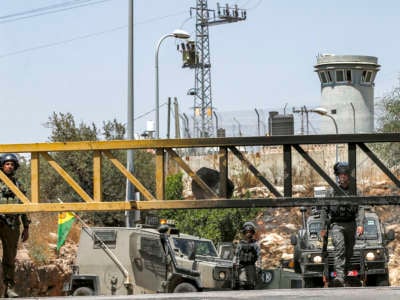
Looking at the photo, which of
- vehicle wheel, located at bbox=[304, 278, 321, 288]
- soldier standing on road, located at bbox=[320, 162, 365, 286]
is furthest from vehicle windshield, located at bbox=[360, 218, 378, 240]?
soldier standing on road, located at bbox=[320, 162, 365, 286]

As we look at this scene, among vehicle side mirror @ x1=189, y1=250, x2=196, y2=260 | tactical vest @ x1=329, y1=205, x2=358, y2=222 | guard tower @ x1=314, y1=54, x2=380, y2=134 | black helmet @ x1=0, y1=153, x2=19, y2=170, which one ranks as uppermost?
guard tower @ x1=314, y1=54, x2=380, y2=134

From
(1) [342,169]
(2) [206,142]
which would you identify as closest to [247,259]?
(1) [342,169]

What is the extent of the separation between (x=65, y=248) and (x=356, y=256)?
10111mm

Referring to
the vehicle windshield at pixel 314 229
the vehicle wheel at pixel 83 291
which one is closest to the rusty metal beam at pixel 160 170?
the vehicle wheel at pixel 83 291

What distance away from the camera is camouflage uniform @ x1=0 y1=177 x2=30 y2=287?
40.0 feet

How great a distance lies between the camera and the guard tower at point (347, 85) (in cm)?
7344

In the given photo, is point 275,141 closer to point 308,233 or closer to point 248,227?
point 248,227

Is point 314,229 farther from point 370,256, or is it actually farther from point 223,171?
point 223,171

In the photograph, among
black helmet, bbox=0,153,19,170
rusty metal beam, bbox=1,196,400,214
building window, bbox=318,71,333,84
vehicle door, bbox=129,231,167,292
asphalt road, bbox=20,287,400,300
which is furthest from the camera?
building window, bbox=318,71,333,84

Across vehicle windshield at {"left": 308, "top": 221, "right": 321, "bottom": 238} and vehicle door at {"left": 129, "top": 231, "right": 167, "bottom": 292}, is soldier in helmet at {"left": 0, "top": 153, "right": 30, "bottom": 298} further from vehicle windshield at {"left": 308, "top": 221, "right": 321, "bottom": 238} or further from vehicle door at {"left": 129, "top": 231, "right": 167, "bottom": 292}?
vehicle windshield at {"left": 308, "top": 221, "right": 321, "bottom": 238}

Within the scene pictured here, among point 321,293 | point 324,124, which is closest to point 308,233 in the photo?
point 321,293

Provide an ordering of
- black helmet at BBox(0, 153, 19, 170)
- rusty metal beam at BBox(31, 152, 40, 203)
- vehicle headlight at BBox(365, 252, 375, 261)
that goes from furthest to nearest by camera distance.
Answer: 1. vehicle headlight at BBox(365, 252, 375, 261)
2. black helmet at BBox(0, 153, 19, 170)
3. rusty metal beam at BBox(31, 152, 40, 203)

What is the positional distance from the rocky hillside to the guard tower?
1497 inches

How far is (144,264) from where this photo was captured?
19.9m
